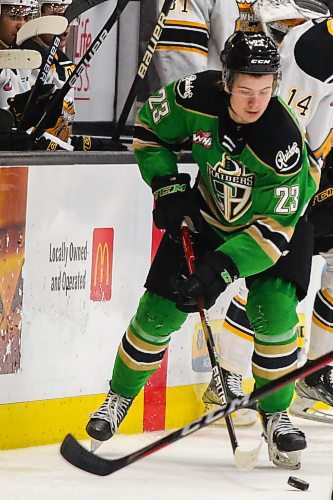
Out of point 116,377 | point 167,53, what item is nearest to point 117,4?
point 167,53

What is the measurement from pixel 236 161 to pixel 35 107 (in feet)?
3.47

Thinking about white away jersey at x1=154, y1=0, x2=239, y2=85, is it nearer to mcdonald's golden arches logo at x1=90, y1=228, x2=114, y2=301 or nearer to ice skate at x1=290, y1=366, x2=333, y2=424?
mcdonald's golden arches logo at x1=90, y1=228, x2=114, y2=301

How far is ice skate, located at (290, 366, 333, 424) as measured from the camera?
509cm

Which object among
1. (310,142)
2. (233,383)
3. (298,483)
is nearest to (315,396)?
(233,383)

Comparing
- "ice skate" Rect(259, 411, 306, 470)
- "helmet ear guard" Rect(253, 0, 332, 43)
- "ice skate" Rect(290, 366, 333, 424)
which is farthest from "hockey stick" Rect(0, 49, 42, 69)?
"ice skate" Rect(290, 366, 333, 424)

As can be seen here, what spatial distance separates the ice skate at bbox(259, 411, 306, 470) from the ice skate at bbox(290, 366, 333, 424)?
0.81 meters

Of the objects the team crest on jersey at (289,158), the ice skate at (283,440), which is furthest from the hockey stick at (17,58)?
the ice skate at (283,440)

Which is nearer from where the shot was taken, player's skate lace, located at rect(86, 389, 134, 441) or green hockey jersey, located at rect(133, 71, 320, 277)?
green hockey jersey, located at rect(133, 71, 320, 277)

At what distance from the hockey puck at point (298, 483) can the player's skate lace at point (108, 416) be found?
0.53m

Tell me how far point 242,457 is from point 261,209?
667 mm

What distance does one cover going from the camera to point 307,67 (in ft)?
15.3

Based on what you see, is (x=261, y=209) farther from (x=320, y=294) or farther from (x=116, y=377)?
(x=320, y=294)

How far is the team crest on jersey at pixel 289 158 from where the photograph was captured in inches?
156

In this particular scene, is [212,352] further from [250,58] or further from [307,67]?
[307,67]
